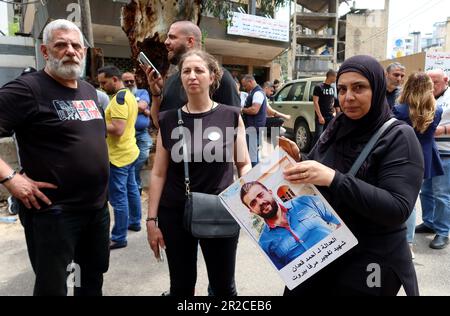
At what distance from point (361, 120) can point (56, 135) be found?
157cm

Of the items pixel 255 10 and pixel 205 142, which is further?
pixel 255 10

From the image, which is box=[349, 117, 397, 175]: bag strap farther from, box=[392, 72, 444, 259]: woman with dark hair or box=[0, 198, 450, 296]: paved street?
box=[392, 72, 444, 259]: woman with dark hair

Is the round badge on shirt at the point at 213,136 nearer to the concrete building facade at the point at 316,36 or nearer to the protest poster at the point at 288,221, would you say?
the protest poster at the point at 288,221

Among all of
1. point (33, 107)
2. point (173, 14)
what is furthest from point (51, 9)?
point (33, 107)

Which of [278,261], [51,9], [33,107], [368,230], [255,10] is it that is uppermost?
[255,10]

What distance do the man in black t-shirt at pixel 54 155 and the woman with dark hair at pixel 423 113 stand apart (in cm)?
289

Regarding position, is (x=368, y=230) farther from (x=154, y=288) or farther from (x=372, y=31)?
(x=372, y=31)

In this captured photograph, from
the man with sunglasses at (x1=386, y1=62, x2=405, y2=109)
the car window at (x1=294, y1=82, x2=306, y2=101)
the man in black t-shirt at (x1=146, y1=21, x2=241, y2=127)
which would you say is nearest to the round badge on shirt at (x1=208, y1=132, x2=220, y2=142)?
the man in black t-shirt at (x1=146, y1=21, x2=241, y2=127)

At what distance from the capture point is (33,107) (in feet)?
6.46

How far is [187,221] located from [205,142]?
442 millimetres

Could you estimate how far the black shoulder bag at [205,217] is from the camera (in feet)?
6.49

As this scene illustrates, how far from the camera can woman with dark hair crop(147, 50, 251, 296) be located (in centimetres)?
208

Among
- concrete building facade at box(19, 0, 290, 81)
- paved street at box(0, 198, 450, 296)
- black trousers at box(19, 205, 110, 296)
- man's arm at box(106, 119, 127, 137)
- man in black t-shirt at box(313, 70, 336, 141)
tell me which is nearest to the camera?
black trousers at box(19, 205, 110, 296)

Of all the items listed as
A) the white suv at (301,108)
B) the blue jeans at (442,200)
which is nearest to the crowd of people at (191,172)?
the blue jeans at (442,200)
